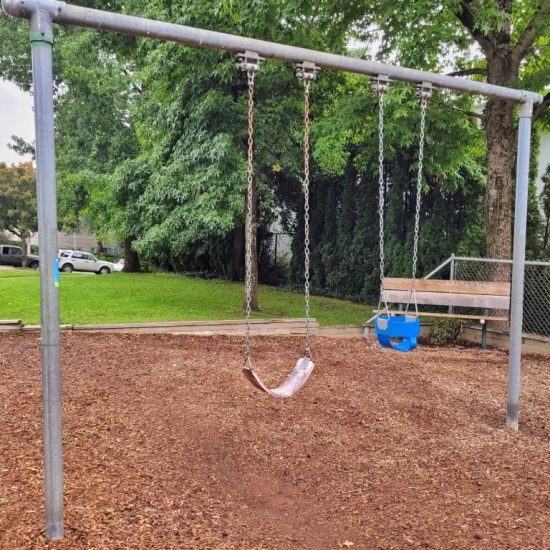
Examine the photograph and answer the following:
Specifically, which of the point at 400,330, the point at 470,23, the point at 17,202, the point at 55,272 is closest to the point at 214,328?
the point at 400,330

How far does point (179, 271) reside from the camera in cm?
1802

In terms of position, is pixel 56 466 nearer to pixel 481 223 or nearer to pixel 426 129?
pixel 426 129

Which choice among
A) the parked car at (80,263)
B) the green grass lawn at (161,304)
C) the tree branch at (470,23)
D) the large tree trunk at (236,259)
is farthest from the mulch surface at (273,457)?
the parked car at (80,263)

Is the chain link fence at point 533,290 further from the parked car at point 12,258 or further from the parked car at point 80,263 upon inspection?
the parked car at point 12,258

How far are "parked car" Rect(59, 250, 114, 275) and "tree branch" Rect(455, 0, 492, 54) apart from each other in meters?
22.5

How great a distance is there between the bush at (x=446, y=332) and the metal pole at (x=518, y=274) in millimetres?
3345

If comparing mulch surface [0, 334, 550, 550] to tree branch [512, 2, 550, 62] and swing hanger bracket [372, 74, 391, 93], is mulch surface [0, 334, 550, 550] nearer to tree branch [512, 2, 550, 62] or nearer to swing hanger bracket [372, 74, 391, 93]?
swing hanger bracket [372, 74, 391, 93]

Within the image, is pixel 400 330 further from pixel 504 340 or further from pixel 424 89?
pixel 504 340

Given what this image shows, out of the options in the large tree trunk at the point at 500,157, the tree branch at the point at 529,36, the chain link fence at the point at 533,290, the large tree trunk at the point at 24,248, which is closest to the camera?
the tree branch at the point at 529,36

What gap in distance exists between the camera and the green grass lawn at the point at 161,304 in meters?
8.27

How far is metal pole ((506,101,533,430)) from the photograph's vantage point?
412 centimetres

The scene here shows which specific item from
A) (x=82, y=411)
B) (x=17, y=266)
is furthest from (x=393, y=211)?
(x=17, y=266)

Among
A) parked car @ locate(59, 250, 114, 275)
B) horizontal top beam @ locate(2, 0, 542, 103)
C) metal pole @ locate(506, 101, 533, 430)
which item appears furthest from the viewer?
parked car @ locate(59, 250, 114, 275)

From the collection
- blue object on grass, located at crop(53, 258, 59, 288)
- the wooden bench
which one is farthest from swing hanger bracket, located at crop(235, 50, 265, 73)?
the wooden bench
